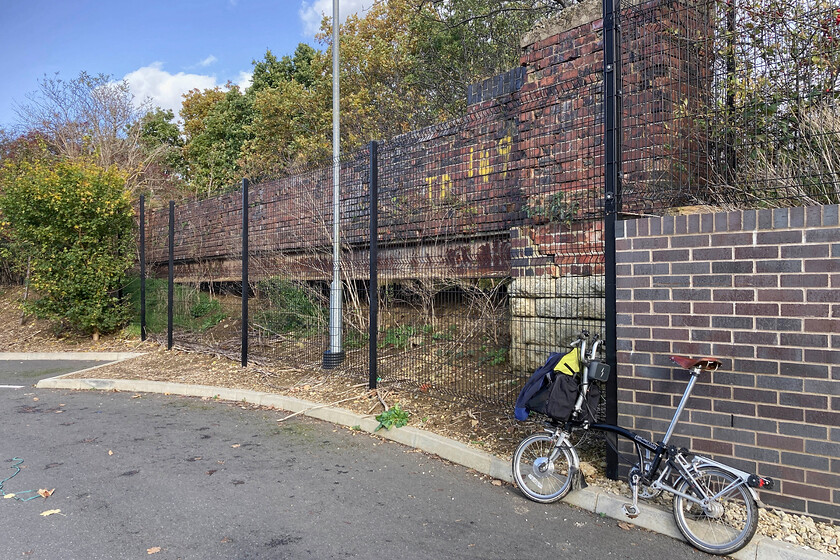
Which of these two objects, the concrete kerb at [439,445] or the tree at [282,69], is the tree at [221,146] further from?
the concrete kerb at [439,445]

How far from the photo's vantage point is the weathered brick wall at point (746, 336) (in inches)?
133

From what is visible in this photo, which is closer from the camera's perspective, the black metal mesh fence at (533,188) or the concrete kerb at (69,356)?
the black metal mesh fence at (533,188)

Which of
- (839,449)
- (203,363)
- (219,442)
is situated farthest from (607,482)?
(203,363)

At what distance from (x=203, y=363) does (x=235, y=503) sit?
6.37 m

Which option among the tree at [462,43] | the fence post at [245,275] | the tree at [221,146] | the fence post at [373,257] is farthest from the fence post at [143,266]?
the tree at [221,146]

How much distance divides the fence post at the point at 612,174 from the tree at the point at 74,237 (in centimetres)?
1183

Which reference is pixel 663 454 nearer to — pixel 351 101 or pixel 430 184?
pixel 430 184

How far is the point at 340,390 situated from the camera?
727cm

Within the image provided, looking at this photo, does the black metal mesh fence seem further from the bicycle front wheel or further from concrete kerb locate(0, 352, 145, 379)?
concrete kerb locate(0, 352, 145, 379)

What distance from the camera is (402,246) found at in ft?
22.5

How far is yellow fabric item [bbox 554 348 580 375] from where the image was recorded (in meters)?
3.96

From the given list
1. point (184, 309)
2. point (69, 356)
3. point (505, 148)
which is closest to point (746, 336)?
point (505, 148)

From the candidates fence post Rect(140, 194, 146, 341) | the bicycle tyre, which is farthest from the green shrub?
the bicycle tyre

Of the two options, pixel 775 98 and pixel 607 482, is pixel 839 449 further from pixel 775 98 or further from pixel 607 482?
pixel 775 98
